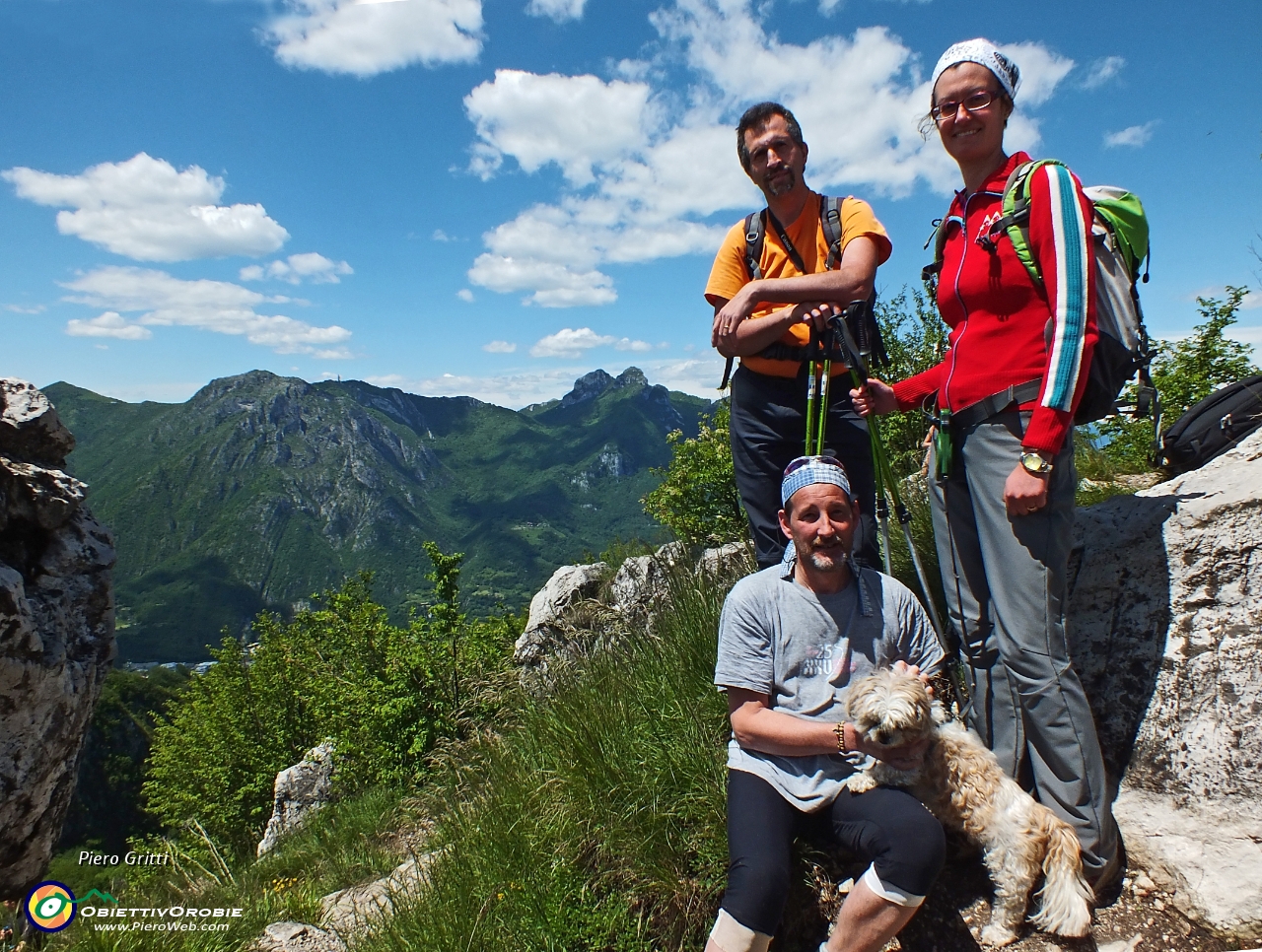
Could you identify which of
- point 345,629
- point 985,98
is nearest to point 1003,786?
point 985,98

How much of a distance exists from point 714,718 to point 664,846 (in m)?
0.77

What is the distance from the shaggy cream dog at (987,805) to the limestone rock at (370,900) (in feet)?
8.42

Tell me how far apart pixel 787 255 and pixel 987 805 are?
2555 millimetres

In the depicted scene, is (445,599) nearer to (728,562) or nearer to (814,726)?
(728,562)

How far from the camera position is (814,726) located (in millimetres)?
2658

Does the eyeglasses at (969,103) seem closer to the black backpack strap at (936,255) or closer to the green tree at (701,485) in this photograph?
the black backpack strap at (936,255)

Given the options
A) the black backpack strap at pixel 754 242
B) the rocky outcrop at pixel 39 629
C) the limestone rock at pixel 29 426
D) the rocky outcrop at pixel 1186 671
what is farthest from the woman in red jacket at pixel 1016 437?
the limestone rock at pixel 29 426

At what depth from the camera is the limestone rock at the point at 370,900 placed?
→ 12.0ft

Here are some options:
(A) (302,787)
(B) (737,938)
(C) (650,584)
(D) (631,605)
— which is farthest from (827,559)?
(A) (302,787)

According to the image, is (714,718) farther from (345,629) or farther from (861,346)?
(345,629)

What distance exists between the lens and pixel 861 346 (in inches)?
135

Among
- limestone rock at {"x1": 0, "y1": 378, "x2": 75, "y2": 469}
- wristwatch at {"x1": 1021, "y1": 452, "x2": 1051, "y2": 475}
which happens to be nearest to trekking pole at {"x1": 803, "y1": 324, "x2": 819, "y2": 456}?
wristwatch at {"x1": 1021, "y1": 452, "x2": 1051, "y2": 475}

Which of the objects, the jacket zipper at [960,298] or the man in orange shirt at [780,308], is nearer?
the jacket zipper at [960,298]

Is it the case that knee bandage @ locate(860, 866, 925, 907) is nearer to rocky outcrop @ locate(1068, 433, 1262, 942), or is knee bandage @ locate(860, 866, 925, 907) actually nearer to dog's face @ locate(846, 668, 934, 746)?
dog's face @ locate(846, 668, 934, 746)
